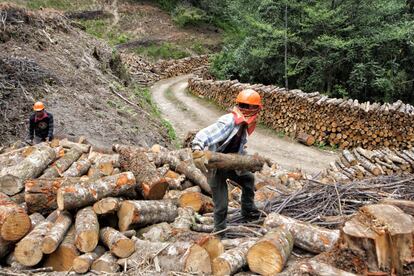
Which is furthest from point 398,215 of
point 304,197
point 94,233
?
point 94,233

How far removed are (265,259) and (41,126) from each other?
6778mm

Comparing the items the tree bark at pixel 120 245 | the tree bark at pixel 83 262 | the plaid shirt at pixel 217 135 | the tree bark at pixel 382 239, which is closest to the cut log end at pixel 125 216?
the tree bark at pixel 120 245

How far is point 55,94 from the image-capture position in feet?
39.4

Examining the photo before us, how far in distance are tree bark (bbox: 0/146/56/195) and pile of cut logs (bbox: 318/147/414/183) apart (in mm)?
6127

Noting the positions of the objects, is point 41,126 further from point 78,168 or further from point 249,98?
point 249,98

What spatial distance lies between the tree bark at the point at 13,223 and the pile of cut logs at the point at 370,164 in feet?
22.9

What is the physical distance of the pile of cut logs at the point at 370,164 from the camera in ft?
33.4

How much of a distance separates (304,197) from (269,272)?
214cm

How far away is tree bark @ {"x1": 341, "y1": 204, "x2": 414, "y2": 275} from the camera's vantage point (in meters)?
3.35

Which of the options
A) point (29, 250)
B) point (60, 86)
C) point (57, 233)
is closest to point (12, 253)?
point (29, 250)

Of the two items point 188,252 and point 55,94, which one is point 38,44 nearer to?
point 55,94


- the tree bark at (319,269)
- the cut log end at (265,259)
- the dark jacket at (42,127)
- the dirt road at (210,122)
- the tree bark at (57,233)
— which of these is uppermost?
the tree bark at (319,269)

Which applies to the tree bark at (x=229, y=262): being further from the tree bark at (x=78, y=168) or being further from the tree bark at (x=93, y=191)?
the tree bark at (x=78, y=168)

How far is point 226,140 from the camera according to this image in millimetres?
4844
